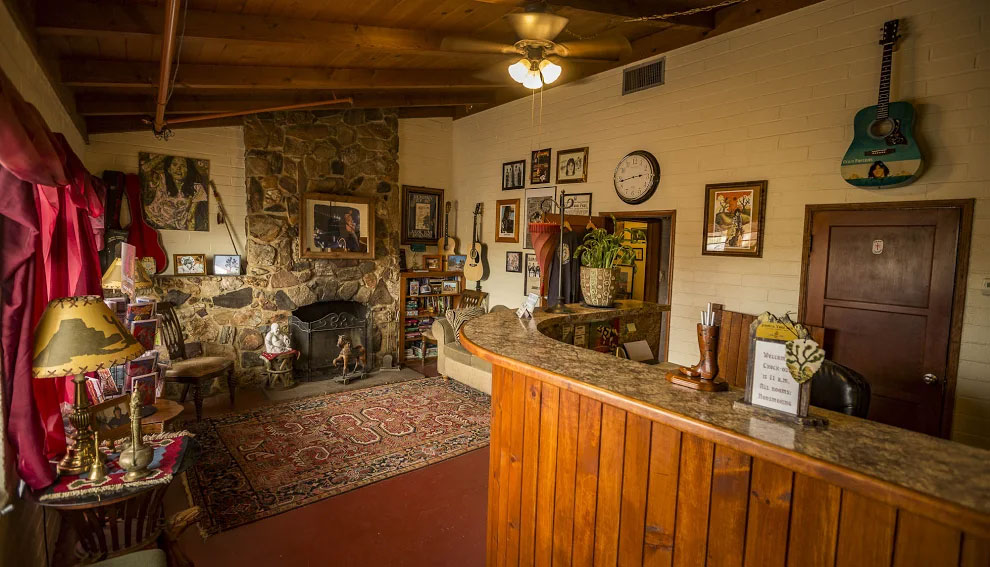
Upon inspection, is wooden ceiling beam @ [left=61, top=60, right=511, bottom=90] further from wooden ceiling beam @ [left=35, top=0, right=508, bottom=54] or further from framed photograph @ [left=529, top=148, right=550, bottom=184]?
framed photograph @ [left=529, top=148, right=550, bottom=184]

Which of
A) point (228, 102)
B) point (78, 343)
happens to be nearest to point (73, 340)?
point (78, 343)

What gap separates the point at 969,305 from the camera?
2811 millimetres

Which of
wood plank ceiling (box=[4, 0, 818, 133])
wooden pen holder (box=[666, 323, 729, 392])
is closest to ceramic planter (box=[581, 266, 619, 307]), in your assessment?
wooden pen holder (box=[666, 323, 729, 392])

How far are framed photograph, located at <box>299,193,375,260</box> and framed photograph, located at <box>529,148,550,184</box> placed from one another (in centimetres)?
207

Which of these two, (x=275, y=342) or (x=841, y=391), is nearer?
(x=841, y=391)

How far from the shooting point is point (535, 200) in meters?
5.67

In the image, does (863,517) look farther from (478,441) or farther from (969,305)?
(478,441)

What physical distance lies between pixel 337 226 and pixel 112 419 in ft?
11.8

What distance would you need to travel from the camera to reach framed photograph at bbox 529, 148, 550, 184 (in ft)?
18.0

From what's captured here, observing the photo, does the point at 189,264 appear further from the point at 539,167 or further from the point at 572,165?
the point at 572,165

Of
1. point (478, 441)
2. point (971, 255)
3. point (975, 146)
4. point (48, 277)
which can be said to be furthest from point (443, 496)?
point (975, 146)

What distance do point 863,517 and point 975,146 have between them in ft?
9.79

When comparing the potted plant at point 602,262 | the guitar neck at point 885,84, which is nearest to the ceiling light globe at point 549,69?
the potted plant at point 602,262

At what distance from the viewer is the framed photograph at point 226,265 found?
5211mm
